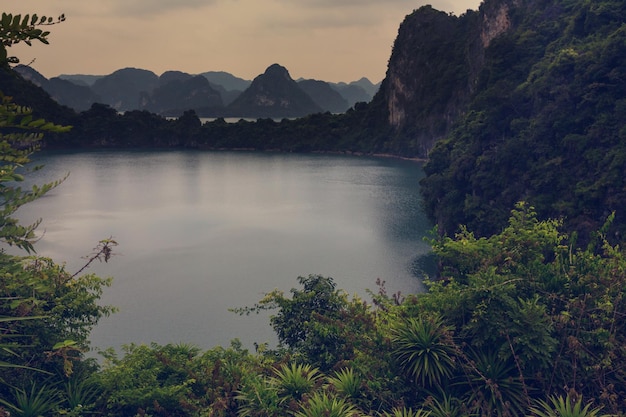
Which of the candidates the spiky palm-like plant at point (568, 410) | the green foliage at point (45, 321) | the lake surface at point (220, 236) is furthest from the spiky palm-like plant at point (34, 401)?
the spiky palm-like plant at point (568, 410)

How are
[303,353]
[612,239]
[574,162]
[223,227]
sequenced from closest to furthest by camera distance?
[303,353] < [612,239] < [574,162] < [223,227]

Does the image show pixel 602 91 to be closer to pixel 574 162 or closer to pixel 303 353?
pixel 574 162

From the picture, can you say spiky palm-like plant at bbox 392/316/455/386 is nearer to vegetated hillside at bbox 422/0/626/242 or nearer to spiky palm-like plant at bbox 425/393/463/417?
spiky palm-like plant at bbox 425/393/463/417

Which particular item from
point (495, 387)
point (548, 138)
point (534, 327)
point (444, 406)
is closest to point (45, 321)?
point (444, 406)

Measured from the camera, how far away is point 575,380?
1076 centimetres

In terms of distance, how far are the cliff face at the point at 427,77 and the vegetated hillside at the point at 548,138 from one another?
4532 cm

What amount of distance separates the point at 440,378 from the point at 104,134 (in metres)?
124

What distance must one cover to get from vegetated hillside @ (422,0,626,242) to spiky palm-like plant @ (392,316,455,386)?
17.2 metres

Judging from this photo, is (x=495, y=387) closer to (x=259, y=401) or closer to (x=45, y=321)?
(x=259, y=401)

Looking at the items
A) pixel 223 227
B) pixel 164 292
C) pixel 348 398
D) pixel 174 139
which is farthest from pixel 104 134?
pixel 348 398

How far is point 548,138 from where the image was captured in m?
31.6

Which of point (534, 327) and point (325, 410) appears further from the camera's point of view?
point (534, 327)

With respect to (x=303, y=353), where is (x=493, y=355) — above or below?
above

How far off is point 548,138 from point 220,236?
2693 centimetres
